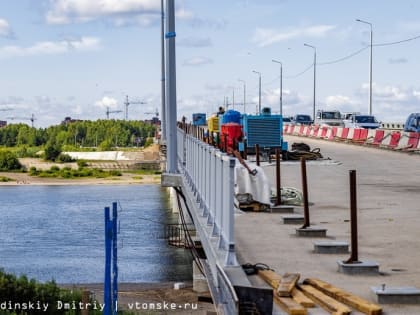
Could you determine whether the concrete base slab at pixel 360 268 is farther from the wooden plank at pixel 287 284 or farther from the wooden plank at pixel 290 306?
the wooden plank at pixel 290 306

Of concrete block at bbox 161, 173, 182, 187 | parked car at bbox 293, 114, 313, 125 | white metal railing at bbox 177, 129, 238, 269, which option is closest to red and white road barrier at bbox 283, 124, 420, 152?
concrete block at bbox 161, 173, 182, 187

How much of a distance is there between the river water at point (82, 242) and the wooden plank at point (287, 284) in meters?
24.8

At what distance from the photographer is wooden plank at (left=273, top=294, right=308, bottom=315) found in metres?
9.73

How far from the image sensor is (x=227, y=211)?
37.2 ft

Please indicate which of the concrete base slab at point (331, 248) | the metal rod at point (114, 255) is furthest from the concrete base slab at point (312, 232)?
the metal rod at point (114, 255)

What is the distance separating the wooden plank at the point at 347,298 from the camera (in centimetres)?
979

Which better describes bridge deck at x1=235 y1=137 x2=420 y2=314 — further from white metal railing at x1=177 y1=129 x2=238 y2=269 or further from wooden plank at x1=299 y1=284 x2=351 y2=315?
white metal railing at x1=177 y1=129 x2=238 y2=269

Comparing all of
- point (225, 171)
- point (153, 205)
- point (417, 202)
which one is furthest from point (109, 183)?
point (225, 171)

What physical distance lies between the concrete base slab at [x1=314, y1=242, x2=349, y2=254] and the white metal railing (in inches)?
59.1

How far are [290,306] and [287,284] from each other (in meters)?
0.84

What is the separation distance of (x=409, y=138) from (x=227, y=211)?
3512 centimetres

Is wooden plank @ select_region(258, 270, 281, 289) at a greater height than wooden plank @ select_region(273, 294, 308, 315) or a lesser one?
greater

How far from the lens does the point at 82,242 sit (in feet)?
171

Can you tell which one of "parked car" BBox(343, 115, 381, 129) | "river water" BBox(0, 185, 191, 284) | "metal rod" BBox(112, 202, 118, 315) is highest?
"parked car" BBox(343, 115, 381, 129)
